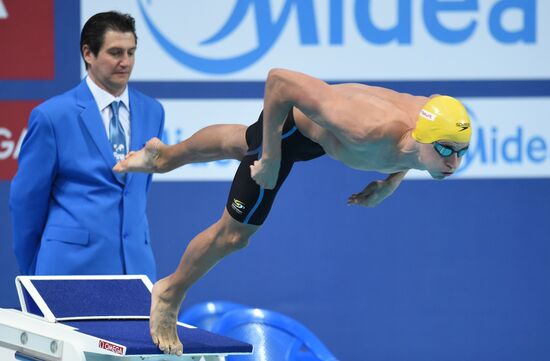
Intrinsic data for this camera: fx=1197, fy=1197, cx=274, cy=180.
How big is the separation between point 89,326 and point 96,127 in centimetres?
118

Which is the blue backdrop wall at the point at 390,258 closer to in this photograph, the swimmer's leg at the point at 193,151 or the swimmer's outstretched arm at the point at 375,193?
the swimmer's leg at the point at 193,151

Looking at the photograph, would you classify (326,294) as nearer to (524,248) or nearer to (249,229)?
(524,248)

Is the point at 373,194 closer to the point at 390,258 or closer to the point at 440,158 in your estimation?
the point at 440,158

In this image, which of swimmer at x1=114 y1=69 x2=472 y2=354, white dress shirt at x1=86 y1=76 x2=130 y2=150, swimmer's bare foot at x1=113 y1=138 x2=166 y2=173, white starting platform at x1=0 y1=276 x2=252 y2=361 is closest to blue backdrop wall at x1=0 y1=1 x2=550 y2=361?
white dress shirt at x1=86 y1=76 x2=130 y2=150

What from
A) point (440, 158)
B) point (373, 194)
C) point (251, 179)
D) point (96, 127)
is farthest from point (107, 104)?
point (440, 158)

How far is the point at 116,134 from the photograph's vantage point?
19.1 ft

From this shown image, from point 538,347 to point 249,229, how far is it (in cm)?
311

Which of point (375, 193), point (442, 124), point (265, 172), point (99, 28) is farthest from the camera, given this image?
point (99, 28)

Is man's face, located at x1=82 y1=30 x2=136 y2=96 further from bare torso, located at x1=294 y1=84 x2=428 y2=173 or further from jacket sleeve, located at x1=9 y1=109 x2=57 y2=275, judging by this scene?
bare torso, located at x1=294 y1=84 x2=428 y2=173

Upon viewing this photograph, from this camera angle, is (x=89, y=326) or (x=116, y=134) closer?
(x=89, y=326)

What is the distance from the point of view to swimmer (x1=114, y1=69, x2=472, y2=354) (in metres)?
4.57

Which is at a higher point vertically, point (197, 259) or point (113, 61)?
point (113, 61)

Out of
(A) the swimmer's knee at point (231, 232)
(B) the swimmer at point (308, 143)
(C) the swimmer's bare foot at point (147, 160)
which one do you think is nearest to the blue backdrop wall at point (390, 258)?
(C) the swimmer's bare foot at point (147, 160)

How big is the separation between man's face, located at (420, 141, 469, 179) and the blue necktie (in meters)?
1.77
